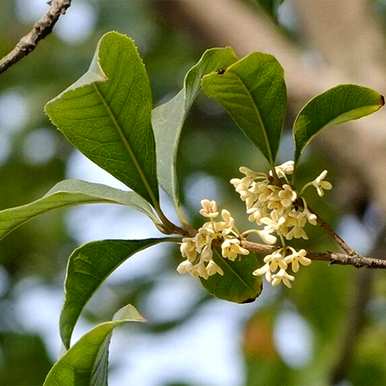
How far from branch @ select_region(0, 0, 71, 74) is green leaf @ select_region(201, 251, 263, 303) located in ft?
1.02

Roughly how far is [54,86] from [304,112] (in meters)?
2.27

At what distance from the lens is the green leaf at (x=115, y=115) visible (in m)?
1.07

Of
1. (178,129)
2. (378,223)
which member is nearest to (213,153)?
(378,223)

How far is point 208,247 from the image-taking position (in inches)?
43.1

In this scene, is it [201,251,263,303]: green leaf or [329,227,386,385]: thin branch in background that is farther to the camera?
[329,227,386,385]: thin branch in background

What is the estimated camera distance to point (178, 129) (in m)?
1.19

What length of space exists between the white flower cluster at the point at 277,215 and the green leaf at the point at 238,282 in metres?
0.08

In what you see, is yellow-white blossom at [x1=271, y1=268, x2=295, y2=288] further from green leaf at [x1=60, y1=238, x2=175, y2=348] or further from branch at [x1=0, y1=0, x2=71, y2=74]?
branch at [x1=0, y1=0, x2=71, y2=74]

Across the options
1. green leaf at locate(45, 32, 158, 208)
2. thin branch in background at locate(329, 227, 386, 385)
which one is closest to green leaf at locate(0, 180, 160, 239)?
green leaf at locate(45, 32, 158, 208)

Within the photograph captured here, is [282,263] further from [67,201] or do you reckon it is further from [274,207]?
[67,201]

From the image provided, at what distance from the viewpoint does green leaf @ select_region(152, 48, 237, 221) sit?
111 cm

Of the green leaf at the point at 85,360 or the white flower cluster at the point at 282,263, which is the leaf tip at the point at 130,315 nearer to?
the green leaf at the point at 85,360

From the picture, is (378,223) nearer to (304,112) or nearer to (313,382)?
(313,382)

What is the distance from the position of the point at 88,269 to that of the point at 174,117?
0.18 metres
